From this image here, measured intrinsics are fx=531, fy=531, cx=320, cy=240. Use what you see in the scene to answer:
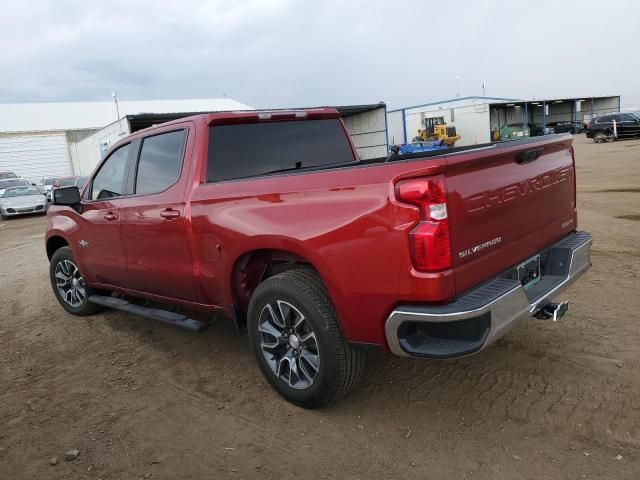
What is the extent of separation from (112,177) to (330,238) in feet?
9.64

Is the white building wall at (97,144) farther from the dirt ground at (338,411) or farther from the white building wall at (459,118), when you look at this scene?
the white building wall at (459,118)

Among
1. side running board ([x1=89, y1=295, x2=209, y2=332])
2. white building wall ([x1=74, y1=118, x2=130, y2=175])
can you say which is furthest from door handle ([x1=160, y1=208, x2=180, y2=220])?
white building wall ([x1=74, y1=118, x2=130, y2=175])

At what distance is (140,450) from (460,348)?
1.97 meters

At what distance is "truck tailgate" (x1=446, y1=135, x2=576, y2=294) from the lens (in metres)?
2.69

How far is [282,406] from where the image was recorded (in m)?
3.54

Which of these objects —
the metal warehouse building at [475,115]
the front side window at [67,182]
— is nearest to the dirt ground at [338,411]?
the front side window at [67,182]

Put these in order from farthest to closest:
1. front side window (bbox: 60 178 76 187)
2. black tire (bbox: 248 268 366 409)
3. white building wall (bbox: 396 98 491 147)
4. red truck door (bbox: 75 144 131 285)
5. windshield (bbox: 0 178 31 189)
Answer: white building wall (bbox: 396 98 491 147) → windshield (bbox: 0 178 31 189) → front side window (bbox: 60 178 76 187) → red truck door (bbox: 75 144 131 285) → black tire (bbox: 248 268 366 409)

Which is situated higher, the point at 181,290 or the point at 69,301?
the point at 181,290

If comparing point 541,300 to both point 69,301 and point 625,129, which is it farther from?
point 625,129

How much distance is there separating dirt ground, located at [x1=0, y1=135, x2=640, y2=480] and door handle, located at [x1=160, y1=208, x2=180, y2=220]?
1242 mm

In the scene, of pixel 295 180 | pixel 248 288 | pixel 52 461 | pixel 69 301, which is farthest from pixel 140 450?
pixel 69 301

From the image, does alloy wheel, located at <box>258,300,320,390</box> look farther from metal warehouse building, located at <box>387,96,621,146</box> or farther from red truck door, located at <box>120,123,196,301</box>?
metal warehouse building, located at <box>387,96,621,146</box>

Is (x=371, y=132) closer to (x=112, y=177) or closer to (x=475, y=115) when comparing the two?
(x=112, y=177)

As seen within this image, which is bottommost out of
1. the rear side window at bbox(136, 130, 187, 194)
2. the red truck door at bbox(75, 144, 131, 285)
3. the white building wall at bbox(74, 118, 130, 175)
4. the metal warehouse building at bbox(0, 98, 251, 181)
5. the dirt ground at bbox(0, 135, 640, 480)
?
the dirt ground at bbox(0, 135, 640, 480)
